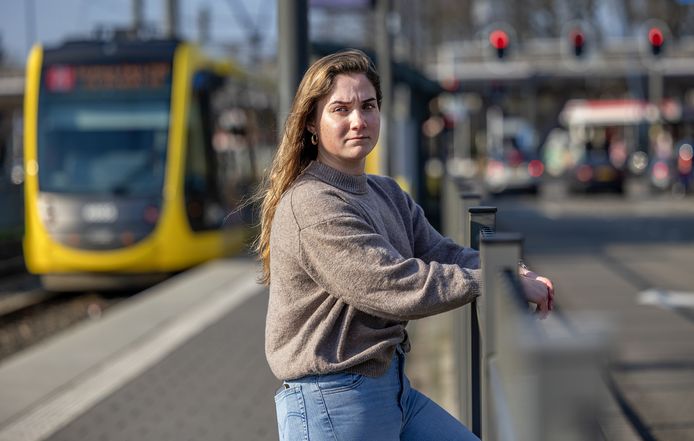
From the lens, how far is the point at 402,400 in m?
2.73

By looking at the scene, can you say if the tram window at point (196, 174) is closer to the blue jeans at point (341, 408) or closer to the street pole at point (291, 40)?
the street pole at point (291, 40)

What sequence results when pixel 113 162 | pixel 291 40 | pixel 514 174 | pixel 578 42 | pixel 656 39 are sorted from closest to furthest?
1. pixel 291 40
2. pixel 113 162
3. pixel 656 39
4. pixel 578 42
5. pixel 514 174

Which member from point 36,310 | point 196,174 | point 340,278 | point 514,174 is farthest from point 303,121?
point 514,174

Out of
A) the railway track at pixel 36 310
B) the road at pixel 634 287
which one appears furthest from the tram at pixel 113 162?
the road at pixel 634 287

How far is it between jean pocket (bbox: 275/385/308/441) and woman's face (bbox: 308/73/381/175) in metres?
0.54

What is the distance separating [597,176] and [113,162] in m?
22.9

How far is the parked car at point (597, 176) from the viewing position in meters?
34.1

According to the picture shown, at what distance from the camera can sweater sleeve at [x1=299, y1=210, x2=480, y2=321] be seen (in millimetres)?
2479

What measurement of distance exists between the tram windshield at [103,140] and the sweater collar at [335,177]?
1132 centimetres

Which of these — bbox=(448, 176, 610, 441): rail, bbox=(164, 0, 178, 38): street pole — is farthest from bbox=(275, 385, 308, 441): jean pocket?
bbox=(164, 0, 178, 38): street pole

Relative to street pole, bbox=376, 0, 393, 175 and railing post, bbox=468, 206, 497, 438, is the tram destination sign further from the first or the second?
railing post, bbox=468, 206, 497, 438

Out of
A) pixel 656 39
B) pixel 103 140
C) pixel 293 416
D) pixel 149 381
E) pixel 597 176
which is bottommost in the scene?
pixel 597 176

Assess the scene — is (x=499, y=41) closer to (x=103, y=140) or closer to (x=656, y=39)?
(x=656, y=39)

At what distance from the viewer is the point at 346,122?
267 cm
